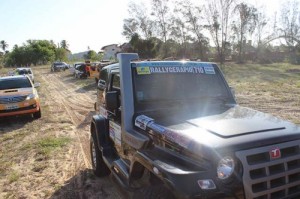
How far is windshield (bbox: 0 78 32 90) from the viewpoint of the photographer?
12.6m

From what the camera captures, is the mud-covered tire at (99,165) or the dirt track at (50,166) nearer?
the dirt track at (50,166)

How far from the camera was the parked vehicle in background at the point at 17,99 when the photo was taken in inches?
449

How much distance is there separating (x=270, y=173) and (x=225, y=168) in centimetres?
41

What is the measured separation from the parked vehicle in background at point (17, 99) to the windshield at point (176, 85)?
27.7 ft

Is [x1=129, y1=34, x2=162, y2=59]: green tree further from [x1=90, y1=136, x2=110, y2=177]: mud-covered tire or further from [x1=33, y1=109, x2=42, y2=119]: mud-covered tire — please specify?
[x1=90, y1=136, x2=110, y2=177]: mud-covered tire

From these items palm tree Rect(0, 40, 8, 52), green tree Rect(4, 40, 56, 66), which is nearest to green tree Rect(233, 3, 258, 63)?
green tree Rect(4, 40, 56, 66)

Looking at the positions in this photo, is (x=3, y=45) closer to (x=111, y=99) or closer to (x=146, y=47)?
(x=146, y=47)

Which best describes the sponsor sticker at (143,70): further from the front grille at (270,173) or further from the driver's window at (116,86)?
the front grille at (270,173)

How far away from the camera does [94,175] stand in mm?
6031

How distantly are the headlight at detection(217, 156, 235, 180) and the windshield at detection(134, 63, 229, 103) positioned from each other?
163 cm

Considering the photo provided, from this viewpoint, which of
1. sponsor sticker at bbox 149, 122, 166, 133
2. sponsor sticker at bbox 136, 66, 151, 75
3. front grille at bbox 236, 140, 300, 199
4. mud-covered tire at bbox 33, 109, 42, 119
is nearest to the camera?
front grille at bbox 236, 140, 300, 199

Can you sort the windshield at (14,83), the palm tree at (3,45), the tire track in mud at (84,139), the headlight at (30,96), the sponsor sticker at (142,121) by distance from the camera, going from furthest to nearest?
the palm tree at (3,45) < the windshield at (14,83) < the headlight at (30,96) < the tire track in mud at (84,139) < the sponsor sticker at (142,121)

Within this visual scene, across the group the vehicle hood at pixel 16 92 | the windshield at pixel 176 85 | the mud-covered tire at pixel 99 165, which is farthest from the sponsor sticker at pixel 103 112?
the vehicle hood at pixel 16 92

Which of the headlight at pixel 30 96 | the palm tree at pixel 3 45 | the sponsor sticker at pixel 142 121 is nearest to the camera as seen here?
the sponsor sticker at pixel 142 121
